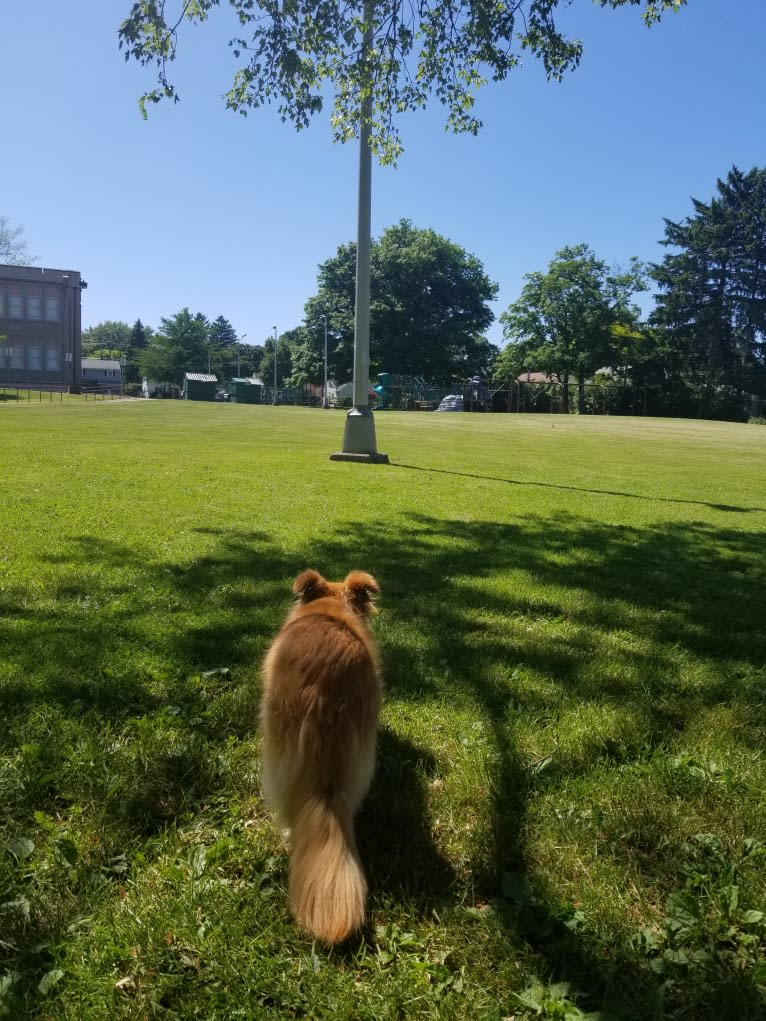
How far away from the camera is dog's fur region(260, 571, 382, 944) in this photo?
5.49 ft

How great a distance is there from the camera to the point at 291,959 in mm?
1718

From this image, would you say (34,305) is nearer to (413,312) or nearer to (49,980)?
(413,312)

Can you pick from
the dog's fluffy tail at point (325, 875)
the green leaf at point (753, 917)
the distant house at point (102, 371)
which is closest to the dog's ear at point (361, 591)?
the dog's fluffy tail at point (325, 875)

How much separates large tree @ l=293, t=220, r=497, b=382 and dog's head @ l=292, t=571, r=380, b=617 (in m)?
61.1

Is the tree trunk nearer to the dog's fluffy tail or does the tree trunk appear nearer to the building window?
the building window

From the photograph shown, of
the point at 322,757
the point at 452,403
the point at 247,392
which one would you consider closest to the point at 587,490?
the point at 322,757

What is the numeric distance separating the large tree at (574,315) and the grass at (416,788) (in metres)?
53.8

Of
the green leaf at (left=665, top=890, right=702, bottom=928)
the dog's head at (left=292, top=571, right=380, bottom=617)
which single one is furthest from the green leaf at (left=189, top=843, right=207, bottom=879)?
the green leaf at (left=665, top=890, right=702, bottom=928)

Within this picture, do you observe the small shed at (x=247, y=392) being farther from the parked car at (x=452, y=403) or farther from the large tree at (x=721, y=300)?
the large tree at (x=721, y=300)

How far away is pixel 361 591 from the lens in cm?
277

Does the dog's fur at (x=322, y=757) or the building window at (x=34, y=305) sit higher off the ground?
the building window at (x=34, y=305)

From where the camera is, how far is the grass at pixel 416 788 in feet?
5.49

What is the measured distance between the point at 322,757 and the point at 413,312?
210ft

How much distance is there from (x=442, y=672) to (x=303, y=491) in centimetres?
586
